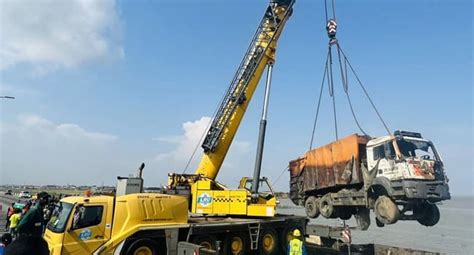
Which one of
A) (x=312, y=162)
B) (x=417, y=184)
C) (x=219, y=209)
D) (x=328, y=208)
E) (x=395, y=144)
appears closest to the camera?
(x=417, y=184)

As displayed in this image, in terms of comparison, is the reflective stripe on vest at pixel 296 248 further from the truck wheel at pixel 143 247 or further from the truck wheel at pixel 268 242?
the truck wheel at pixel 143 247

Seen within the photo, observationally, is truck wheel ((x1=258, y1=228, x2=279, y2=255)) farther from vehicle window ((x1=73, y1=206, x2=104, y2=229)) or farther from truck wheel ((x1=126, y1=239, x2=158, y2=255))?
vehicle window ((x1=73, y1=206, x2=104, y2=229))

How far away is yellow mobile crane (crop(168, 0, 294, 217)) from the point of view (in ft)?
44.7

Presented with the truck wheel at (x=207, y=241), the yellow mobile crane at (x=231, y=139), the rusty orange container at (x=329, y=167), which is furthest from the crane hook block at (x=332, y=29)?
the truck wheel at (x=207, y=241)

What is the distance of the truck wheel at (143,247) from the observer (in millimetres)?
9984

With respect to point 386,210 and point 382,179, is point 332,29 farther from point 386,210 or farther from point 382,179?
point 386,210

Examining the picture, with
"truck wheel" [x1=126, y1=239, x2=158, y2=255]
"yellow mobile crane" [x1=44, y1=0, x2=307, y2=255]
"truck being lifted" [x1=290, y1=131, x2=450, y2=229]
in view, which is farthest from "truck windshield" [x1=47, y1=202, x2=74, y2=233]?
"truck being lifted" [x1=290, y1=131, x2=450, y2=229]

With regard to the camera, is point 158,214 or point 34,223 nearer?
point 34,223

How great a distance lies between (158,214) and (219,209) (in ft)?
11.2

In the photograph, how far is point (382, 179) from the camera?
12.1 metres

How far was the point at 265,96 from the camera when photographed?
16.4 m

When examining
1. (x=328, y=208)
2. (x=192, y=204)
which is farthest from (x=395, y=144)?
(x=192, y=204)

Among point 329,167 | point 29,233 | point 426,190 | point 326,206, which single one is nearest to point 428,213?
point 426,190

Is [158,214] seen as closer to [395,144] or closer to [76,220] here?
[76,220]
